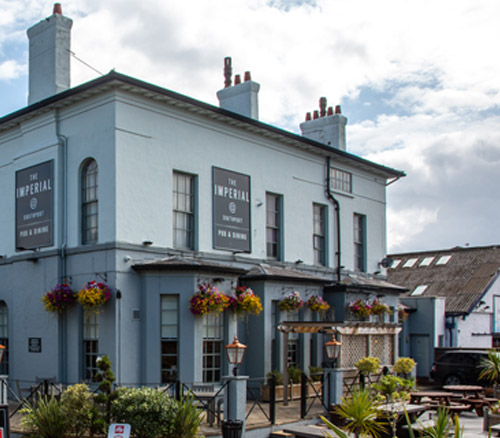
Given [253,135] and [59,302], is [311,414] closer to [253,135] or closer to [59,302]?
[59,302]

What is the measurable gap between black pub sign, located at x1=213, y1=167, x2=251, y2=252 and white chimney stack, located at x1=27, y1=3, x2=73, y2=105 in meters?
4.99

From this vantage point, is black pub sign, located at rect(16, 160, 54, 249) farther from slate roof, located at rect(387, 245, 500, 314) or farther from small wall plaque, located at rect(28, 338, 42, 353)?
slate roof, located at rect(387, 245, 500, 314)

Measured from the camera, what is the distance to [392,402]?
15422 millimetres

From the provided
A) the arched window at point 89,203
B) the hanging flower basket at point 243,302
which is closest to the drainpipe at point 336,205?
the hanging flower basket at point 243,302

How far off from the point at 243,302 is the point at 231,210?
3123mm

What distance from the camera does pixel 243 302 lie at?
1819 cm

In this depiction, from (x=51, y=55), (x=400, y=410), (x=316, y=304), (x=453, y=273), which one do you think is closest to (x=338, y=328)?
(x=316, y=304)

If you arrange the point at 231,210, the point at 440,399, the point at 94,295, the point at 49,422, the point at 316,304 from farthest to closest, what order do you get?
the point at 316,304
the point at 231,210
the point at 440,399
the point at 94,295
the point at 49,422

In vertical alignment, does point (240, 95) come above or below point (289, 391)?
above

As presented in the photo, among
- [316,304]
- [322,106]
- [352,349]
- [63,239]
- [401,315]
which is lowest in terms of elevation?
[352,349]

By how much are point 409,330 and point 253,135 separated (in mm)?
12689

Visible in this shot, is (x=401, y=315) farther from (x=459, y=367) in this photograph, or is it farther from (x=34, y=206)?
(x=34, y=206)

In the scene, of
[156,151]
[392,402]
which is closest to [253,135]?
[156,151]

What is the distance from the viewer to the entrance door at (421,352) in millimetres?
28047
